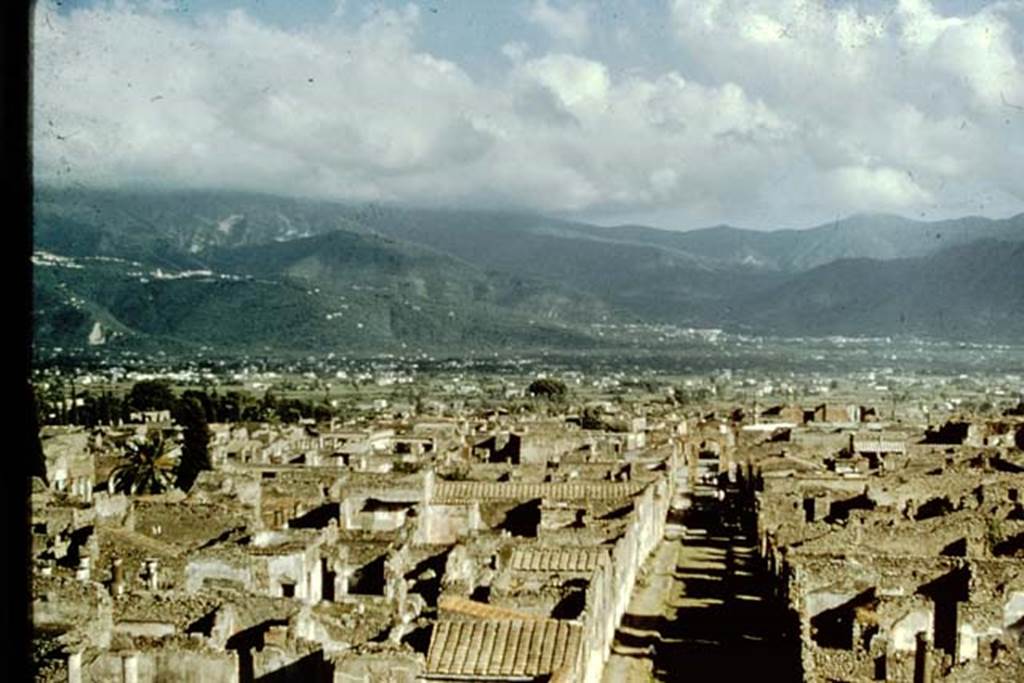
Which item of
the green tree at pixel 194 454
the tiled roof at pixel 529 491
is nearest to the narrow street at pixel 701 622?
the tiled roof at pixel 529 491


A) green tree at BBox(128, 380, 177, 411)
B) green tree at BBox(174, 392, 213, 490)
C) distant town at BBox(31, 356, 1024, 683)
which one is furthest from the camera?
green tree at BBox(128, 380, 177, 411)

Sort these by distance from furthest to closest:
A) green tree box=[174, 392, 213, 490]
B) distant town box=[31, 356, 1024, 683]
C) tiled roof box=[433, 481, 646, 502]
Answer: green tree box=[174, 392, 213, 490], tiled roof box=[433, 481, 646, 502], distant town box=[31, 356, 1024, 683]

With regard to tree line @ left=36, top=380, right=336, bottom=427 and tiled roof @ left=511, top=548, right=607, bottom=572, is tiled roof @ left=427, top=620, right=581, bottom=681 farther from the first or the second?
tree line @ left=36, top=380, right=336, bottom=427

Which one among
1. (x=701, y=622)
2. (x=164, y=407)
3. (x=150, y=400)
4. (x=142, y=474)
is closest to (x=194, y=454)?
(x=142, y=474)

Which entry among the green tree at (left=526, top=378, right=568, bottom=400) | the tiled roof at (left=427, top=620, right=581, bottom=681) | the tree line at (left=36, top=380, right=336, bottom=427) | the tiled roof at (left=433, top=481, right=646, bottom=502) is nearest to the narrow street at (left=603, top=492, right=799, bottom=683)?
the tiled roof at (left=433, top=481, right=646, bottom=502)

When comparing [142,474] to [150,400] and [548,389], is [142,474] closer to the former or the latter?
[150,400]

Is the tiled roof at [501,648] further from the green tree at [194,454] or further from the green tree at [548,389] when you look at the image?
the green tree at [548,389]

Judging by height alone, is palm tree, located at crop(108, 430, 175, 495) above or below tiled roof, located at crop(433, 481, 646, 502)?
below

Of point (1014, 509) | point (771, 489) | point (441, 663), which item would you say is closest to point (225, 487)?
point (771, 489)
